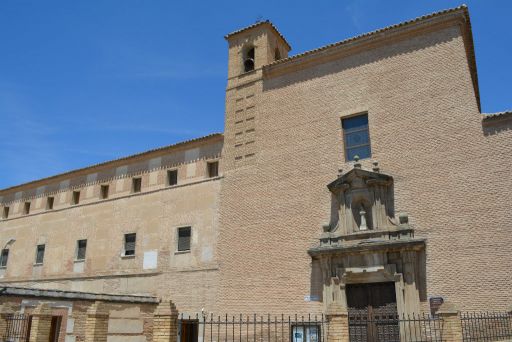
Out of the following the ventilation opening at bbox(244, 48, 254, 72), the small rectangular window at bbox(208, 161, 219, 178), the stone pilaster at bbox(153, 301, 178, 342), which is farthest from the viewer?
the ventilation opening at bbox(244, 48, 254, 72)

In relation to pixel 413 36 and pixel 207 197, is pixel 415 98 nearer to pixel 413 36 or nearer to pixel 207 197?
pixel 413 36

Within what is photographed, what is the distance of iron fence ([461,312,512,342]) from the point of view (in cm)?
1129

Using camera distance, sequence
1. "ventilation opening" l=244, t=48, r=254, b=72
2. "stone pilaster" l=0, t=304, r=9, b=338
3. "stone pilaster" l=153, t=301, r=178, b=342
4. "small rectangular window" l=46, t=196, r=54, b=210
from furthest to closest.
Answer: "small rectangular window" l=46, t=196, r=54, b=210 → "ventilation opening" l=244, t=48, r=254, b=72 → "stone pilaster" l=0, t=304, r=9, b=338 → "stone pilaster" l=153, t=301, r=178, b=342

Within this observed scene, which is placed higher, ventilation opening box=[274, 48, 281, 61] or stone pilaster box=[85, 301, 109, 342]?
ventilation opening box=[274, 48, 281, 61]

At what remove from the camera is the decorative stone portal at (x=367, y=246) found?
42.6ft

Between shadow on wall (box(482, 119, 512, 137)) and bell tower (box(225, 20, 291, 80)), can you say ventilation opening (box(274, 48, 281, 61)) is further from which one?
shadow on wall (box(482, 119, 512, 137))

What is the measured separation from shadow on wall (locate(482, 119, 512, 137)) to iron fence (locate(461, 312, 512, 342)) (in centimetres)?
482

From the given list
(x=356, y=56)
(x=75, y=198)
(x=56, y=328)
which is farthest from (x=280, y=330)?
(x=75, y=198)

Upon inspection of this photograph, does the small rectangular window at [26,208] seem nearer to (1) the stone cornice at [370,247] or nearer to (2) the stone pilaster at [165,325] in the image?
(1) the stone cornice at [370,247]

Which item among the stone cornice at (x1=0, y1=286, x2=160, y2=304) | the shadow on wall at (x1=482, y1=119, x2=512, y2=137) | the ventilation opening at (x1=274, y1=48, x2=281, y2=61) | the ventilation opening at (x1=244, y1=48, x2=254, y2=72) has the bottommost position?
the stone cornice at (x1=0, y1=286, x2=160, y2=304)

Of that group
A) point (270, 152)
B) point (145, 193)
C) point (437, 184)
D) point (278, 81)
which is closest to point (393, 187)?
point (437, 184)

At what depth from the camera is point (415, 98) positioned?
47.9 feet

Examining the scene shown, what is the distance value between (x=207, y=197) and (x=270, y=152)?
2980 millimetres

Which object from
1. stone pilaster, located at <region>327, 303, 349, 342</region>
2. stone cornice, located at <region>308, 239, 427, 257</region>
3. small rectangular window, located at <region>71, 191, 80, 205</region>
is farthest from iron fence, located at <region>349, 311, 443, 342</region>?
small rectangular window, located at <region>71, 191, 80, 205</region>
